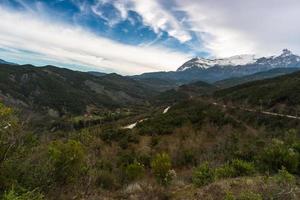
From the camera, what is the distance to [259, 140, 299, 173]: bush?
1075 centimetres

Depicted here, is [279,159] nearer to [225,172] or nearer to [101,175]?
[225,172]

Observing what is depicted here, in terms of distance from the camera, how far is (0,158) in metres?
6.55

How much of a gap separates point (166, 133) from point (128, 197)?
39910 millimetres

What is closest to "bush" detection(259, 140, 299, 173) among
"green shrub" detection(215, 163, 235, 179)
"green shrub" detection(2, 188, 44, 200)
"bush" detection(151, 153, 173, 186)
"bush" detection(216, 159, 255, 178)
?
"bush" detection(216, 159, 255, 178)

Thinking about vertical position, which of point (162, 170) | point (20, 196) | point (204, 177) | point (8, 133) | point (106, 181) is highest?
point (8, 133)

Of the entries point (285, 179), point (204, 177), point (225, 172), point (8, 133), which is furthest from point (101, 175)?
point (285, 179)

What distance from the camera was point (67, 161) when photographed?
878 cm

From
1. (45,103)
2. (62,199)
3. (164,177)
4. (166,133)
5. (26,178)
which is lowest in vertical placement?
(45,103)

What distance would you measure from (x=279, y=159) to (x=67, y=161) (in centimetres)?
733

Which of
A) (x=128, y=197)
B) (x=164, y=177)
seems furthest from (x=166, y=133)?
(x=128, y=197)

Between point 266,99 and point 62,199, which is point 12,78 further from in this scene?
point 62,199

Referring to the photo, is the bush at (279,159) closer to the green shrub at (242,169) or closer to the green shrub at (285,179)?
the green shrub at (242,169)

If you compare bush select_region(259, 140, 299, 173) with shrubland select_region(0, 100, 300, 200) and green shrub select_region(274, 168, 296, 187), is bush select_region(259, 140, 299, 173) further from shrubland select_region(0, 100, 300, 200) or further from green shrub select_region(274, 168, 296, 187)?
green shrub select_region(274, 168, 296, 187)

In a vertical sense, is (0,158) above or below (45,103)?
above
